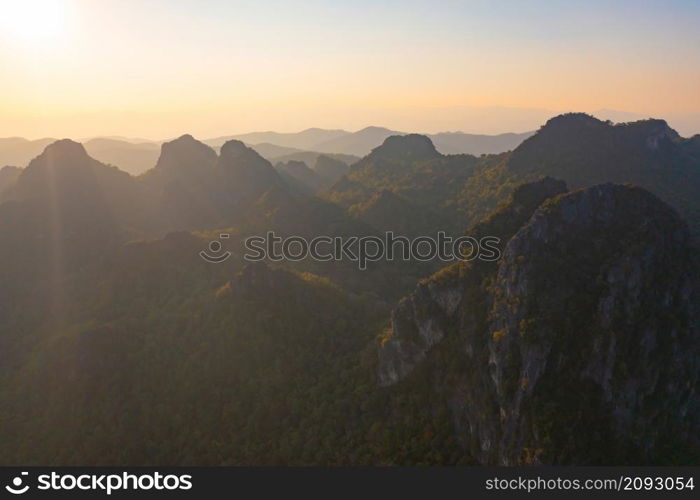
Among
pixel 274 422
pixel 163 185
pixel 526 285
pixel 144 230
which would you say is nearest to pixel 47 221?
pixel 144 230

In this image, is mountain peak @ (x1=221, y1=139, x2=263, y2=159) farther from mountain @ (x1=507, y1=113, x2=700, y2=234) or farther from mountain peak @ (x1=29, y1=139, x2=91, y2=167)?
mountain @ (x1=507, y1=113, x2=700, y2=234)

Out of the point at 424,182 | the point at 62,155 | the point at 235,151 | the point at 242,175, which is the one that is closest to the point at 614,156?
the point at 424,182

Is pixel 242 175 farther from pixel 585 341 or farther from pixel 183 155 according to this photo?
pixel 585 341

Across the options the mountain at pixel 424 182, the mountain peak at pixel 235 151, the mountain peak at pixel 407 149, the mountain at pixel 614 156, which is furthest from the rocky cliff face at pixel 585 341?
the mountain peak at pixel 407 149

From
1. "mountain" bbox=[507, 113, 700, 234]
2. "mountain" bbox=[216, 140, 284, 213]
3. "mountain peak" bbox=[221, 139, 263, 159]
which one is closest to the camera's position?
"mountain" bbox=[507, 113, 700, 234]

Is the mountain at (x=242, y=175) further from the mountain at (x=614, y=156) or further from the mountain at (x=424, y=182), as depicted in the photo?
the mountain at (x=614, y=156)

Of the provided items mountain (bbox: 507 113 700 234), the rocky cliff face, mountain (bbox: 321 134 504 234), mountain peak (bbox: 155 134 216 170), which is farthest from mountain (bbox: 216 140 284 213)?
the rocky cliff face

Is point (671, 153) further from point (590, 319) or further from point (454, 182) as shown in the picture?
point (590, 319)
